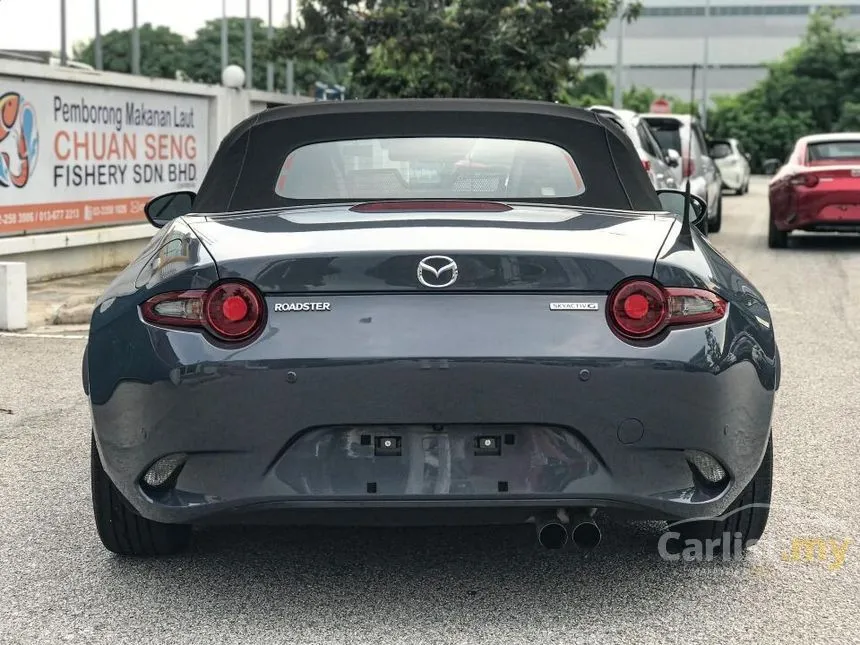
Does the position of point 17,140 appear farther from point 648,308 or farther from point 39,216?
point 648,308

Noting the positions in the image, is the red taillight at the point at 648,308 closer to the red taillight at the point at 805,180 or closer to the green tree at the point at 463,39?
the red taillight at the point at 805,180

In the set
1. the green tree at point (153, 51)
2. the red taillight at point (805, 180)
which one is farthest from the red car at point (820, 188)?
the green tree at point (153, 51)

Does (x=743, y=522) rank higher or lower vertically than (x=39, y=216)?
lower

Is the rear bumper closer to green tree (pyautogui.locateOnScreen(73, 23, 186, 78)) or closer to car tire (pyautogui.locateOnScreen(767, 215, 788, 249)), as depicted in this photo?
car tire (pyautogui.locateOnScreen(767, 215, 788, 249))

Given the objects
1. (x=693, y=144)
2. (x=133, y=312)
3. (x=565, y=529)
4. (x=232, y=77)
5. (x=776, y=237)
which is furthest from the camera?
(x=232, y=77)

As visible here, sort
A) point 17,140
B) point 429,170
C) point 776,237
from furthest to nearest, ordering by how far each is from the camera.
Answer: point 776,237, point 17,140, point 429,170

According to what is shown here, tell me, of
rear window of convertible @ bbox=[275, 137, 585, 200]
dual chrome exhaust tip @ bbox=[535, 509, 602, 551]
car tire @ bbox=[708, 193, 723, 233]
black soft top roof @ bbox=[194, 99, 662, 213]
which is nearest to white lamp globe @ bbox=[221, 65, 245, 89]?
car tire @ bbox=[708, 193, 723, 233]

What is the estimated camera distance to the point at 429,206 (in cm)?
→ 410

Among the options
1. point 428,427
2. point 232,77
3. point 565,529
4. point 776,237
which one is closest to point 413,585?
point 565,529

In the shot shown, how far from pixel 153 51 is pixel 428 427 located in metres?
72.2

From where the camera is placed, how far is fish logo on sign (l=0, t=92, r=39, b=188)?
12.2 meters

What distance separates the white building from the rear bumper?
93.8 metres

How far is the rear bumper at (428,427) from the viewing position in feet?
11.6

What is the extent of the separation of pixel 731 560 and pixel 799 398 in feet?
10.1
